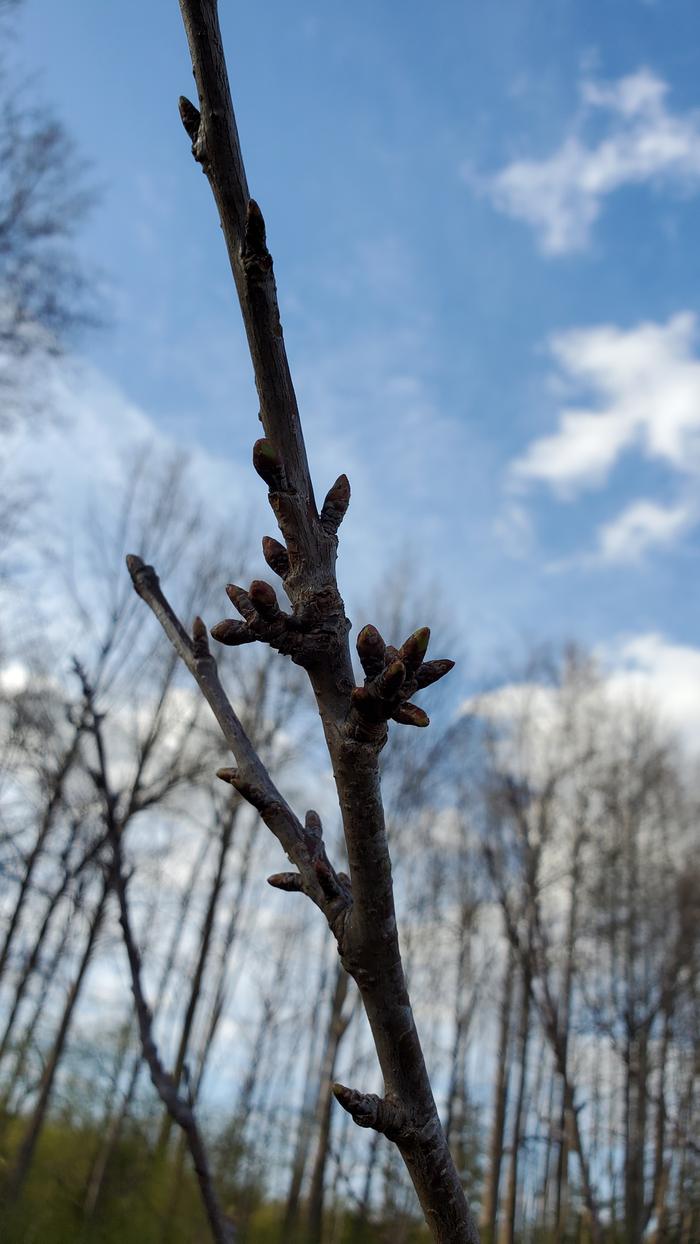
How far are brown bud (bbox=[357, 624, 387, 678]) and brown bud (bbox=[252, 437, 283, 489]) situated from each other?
25 cm

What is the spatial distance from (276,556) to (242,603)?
0.08m

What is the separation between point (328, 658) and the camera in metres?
1.06

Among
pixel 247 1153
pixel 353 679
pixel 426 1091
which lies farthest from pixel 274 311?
pixel 247 1153

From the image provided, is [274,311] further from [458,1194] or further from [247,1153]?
[247,1153]

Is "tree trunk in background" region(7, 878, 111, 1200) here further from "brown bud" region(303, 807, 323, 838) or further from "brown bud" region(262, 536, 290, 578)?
"brown bud" region(262, 536, 290, 578)

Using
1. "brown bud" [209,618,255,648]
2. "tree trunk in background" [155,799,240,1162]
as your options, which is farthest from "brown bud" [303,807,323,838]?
"tree trunk in background" [155,799,240,1162]

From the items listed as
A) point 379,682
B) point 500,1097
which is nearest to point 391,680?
point 379,682

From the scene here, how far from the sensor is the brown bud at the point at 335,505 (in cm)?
116

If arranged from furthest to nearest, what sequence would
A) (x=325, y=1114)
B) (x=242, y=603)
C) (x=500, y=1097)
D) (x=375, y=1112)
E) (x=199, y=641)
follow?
(x=500, y=1097) → (x=325, y=1114) → (x=199, y=641) → (x=242, y=603) → (x=375, y=1112)

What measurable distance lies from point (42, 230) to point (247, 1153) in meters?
15.3

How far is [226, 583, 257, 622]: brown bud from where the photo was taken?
3.52ft

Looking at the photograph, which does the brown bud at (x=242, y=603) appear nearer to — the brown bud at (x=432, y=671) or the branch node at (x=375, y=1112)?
the brown bud at (x=432, y=671)

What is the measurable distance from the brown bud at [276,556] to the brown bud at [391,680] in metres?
0.28

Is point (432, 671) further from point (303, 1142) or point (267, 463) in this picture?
point (303, 1142)
